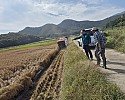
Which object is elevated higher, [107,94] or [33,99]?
[107,94]

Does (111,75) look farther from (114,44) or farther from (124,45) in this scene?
(114,44)

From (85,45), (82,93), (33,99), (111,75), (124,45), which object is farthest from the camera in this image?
(124,45)

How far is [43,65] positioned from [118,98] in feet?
69.0

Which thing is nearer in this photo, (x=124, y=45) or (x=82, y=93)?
(x=82, y=93)

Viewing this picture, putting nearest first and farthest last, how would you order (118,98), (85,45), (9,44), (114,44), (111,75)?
(118,98) < (111,75) < (85,45) < (114,44) < (9,44)

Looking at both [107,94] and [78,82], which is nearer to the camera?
[107,94]

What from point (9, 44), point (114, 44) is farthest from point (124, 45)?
point (9, 44)

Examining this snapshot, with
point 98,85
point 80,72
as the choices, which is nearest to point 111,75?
point 80,72

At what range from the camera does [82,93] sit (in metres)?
10.3

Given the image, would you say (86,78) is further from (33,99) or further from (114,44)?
(114,44)

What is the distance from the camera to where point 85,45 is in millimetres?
20016

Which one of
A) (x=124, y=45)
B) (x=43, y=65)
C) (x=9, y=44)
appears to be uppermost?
(x=124, y=45)

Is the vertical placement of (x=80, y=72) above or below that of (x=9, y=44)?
above

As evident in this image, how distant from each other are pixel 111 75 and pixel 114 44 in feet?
52.3
